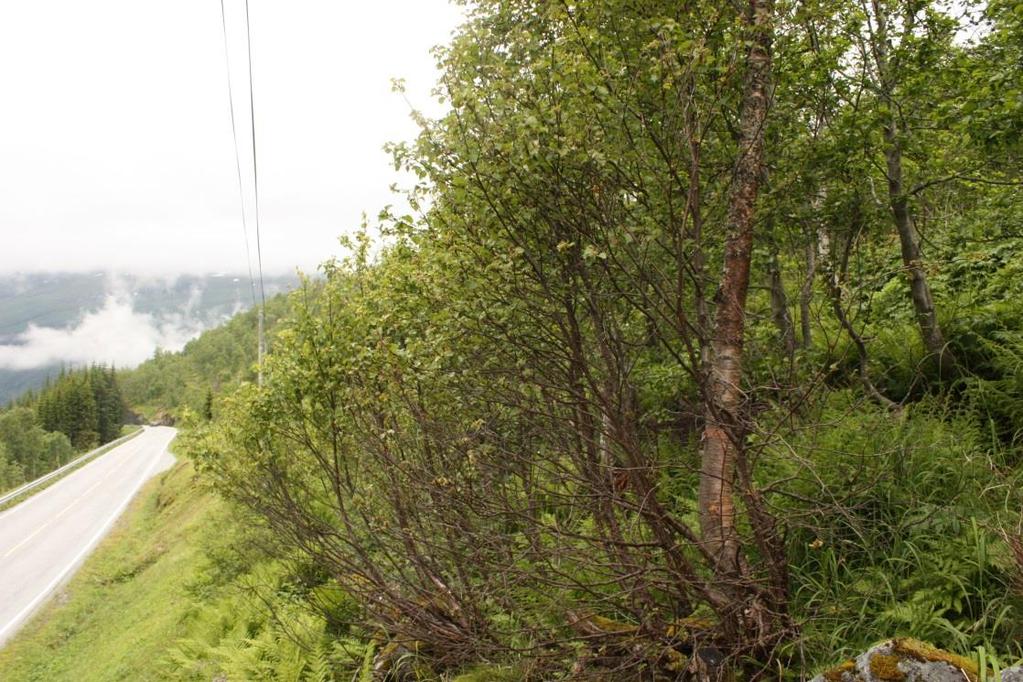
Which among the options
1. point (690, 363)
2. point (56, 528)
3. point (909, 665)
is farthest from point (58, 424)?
point (909, 665)

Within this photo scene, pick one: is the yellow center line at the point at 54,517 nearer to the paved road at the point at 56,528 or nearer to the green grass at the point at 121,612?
the paved road at the point at 56,528

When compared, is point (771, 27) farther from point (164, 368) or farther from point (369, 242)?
point (164, 368)

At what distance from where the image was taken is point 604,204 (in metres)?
4.28

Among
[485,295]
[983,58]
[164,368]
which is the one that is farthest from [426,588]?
[164,368]

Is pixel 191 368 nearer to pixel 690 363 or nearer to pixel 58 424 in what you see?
pixel 58 424

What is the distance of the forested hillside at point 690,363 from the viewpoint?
3986mm

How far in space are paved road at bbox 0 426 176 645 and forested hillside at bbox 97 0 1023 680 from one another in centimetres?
2287

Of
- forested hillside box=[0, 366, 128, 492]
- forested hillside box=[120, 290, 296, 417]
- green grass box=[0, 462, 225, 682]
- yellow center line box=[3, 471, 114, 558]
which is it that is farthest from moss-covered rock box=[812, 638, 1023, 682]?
forested hillside box=[120, 290, 296, 417]

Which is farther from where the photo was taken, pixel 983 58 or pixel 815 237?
pixel 815 237

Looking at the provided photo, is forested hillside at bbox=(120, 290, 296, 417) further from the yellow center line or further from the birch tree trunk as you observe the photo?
the birch tree trunk

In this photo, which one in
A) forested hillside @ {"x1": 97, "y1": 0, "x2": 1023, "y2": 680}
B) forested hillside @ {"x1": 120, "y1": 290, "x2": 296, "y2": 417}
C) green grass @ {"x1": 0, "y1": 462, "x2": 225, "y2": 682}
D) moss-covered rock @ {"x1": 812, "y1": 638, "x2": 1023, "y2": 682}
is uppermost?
forested hillside @ {"x1": 120, "y1": 290, "x2": 296, "y2": 417}

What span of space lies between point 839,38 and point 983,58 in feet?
3.35

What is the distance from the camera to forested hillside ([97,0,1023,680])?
399 centimetres

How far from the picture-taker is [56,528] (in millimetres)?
36844
